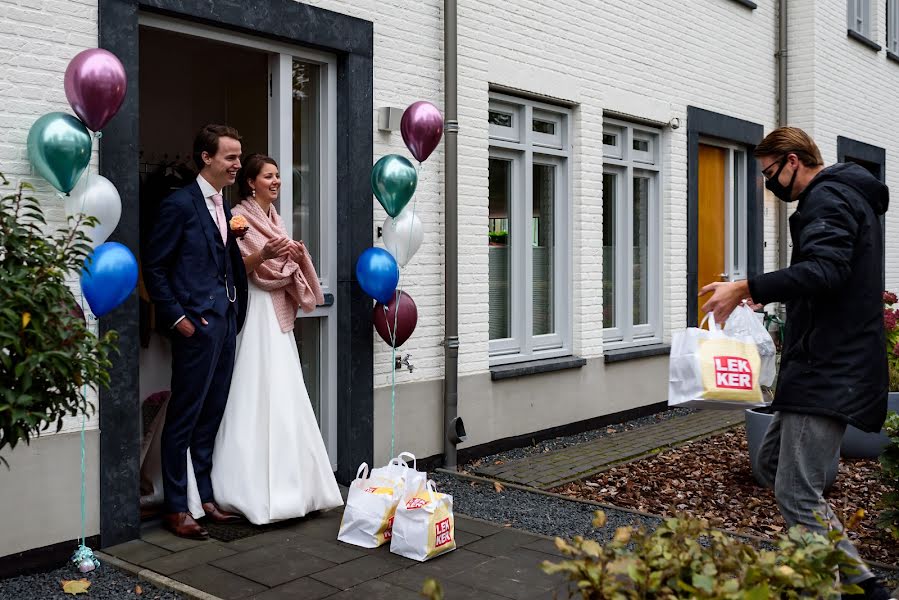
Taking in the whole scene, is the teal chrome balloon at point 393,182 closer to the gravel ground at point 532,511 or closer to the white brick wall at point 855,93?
the gravel ground at point 532,511

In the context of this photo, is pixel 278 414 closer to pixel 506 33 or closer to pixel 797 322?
pixel 797 322

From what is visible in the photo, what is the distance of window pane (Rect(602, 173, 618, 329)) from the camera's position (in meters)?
9.51

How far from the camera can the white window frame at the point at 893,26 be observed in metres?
15.6

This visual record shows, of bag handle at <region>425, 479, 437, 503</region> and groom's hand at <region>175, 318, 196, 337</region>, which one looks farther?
groom's hand at <region>175, 318, 196, 337</region>

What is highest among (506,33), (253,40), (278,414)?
(506,33)

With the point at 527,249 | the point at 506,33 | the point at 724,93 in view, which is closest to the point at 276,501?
the point at 527,249

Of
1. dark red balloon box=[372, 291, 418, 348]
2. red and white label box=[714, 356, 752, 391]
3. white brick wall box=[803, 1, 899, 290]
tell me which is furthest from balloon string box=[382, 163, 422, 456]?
white brick wall box=[803, 1, 899, 290]

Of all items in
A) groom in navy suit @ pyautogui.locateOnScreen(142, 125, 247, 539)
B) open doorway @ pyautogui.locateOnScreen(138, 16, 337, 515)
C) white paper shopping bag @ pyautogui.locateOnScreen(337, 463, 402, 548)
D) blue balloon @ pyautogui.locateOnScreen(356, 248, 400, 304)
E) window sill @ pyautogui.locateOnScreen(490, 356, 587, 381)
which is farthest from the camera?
window sill @ pyautogui.locateOnScreen(490, 356, 587, 381)

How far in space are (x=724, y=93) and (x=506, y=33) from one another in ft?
13.9

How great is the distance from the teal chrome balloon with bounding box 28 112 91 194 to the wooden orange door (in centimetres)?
772

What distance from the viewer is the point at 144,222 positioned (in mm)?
6688

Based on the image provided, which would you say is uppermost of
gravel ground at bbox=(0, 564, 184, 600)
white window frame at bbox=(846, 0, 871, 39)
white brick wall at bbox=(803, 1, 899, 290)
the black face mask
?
white window frame at bbox=(846, 0, 871, 39)

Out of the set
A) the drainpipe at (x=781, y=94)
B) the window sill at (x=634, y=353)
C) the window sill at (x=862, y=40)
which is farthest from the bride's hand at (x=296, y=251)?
the window sill at (x=862, y=40)

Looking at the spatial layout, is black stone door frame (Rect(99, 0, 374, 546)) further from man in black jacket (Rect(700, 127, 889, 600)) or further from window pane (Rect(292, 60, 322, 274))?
man in black jacket (Rect(700, 127, 889, 600))
